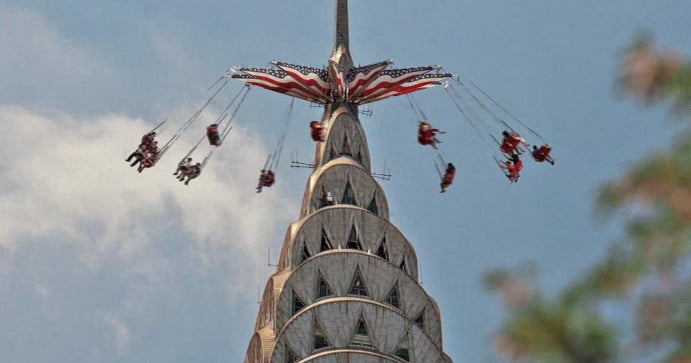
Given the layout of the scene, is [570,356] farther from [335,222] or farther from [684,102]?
[335,222]

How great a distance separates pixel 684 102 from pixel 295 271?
208ft

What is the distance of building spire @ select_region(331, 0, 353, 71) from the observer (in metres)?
90.1

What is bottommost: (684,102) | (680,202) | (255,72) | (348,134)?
(680,202)

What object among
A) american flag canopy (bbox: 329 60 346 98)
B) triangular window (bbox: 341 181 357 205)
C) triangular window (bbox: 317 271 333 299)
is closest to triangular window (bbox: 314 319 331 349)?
triangular window (bbox: 317 271 333 299)

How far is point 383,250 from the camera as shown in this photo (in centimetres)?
7400

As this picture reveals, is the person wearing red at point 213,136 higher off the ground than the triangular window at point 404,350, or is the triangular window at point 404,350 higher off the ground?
the person wearing red at point 213,136

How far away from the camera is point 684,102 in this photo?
723 cm

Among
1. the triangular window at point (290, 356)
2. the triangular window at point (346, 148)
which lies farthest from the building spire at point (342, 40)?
the triangular window at point (290, 356)

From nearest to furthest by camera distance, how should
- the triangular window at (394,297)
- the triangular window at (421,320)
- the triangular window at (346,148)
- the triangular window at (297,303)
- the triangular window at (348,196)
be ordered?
1. the triangular window at (297,303)
2. the triangular window at (394,297)
3. the triangular window at (421,320)
4. the triangular window at (348,196)
5. the triangular window at (346,148)

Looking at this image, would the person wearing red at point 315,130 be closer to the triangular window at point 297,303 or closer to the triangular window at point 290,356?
the triangular window at point 297,303

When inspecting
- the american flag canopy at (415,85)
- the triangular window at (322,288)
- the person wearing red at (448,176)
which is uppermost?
the american flag canopy at (415,85)

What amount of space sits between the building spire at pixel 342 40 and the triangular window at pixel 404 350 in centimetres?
2651

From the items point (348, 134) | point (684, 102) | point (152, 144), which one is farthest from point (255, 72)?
point (684, 102)

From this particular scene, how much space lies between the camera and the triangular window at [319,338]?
65.8 m
